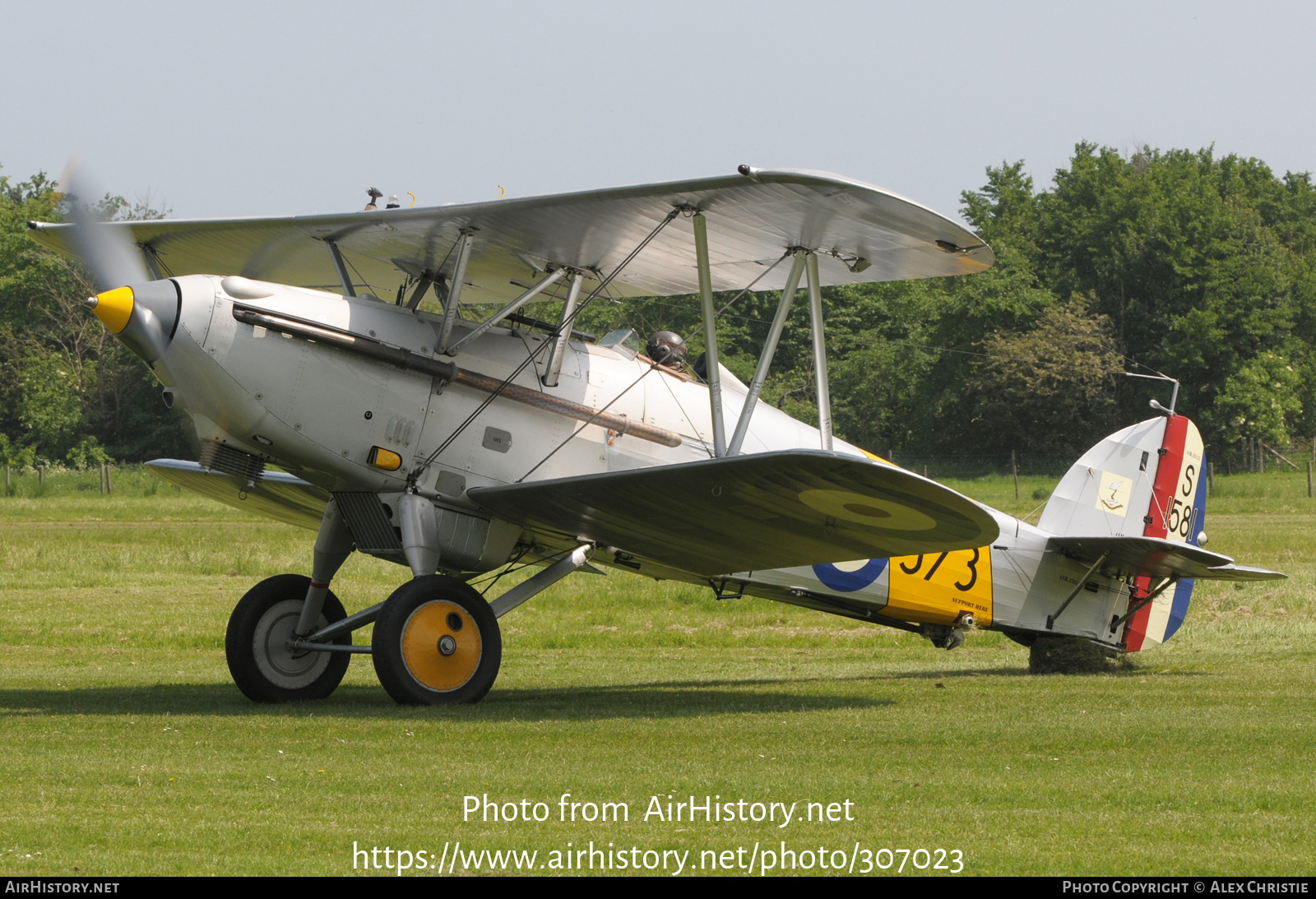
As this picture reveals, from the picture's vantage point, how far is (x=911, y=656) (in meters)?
16.2

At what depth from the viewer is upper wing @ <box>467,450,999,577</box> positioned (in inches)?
352

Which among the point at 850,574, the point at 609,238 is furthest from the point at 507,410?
the point at 850,574

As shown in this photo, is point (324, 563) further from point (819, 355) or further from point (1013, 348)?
point (1013, 348)

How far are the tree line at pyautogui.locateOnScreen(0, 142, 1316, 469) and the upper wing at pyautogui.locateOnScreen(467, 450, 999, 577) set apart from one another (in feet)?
122

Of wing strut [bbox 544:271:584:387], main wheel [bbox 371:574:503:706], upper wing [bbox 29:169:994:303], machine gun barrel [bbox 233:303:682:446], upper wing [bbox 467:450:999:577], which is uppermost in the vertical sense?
upper wing [bbox 29:169:994:303]

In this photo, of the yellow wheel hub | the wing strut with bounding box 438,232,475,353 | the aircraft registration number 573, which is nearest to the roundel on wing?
the aircraft registration number 573

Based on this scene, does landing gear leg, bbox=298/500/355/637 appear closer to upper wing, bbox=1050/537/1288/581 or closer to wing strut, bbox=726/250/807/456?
wing strut, bbox=726/250/807/456

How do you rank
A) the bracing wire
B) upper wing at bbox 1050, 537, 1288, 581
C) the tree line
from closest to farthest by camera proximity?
the bracing wire, upper wing at bbox 1050, 537, 1288, 581, the tree line

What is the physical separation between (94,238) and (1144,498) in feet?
34.2

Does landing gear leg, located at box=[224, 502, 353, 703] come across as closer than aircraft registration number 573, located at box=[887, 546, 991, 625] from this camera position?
Yes

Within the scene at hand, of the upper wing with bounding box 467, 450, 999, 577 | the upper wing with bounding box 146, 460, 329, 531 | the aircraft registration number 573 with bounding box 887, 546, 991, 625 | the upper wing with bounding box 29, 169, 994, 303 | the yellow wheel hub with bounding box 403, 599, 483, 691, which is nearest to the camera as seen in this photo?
the upper wing with bounding box 467, 450, 999, 577

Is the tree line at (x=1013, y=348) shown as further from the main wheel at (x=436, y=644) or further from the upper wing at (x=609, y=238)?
the main wheel at (x=436, y=644)

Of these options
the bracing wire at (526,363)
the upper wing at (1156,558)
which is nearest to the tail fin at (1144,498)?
the upper wing at (1156,558)

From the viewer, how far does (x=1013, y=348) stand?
187ft
